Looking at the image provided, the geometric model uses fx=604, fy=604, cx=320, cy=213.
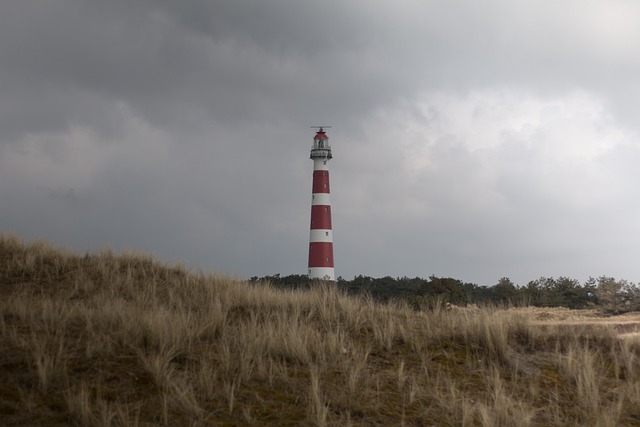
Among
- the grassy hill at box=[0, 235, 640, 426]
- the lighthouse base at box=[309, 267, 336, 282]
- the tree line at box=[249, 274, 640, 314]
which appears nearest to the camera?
the grassy hill at box=[0, 235, 640, 426]

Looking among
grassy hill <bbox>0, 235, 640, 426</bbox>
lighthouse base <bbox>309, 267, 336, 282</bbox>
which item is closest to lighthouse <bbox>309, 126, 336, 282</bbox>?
lighthouse base <bbox>309, 267, 336, 282</bbox>

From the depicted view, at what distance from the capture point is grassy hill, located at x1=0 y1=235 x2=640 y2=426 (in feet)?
20.9

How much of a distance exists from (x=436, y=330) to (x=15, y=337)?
6322mm

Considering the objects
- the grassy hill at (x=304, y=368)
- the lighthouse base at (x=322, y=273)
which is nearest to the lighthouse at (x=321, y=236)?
the lighthouse base at (x=322, y=273)

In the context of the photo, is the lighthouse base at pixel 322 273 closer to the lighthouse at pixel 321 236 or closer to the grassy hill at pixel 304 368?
the lighthouse at pixel 321 236

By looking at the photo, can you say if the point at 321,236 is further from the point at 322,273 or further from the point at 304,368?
A: the point at 304,368

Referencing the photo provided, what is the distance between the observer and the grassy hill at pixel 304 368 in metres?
6.38

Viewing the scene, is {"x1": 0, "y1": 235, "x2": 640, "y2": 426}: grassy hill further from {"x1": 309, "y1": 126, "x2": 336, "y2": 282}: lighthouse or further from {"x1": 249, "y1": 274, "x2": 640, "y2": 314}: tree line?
{"x1": 309, "y1": 126, "x2": 336, "y2": 282}: lighthouse

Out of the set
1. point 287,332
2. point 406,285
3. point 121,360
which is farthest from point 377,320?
point 406,285

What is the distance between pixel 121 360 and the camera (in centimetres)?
746

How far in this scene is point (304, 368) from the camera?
308 inches

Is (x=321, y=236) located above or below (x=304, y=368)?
above

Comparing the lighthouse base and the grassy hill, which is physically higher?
the lighthouse base

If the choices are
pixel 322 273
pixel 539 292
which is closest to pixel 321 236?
pixel 322 273
